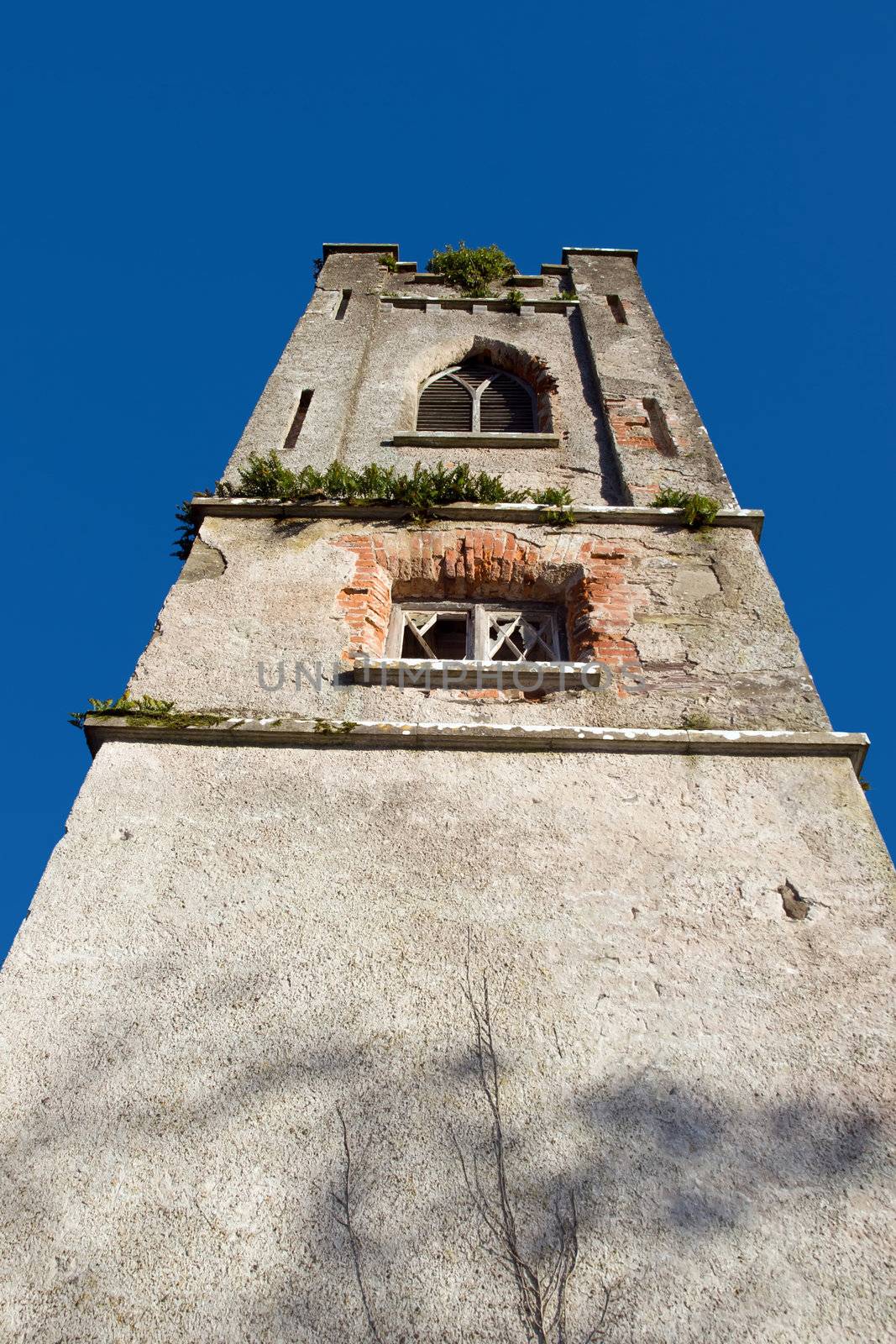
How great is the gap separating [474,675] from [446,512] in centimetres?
152

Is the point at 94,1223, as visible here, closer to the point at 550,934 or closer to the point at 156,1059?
the point at 156,1059

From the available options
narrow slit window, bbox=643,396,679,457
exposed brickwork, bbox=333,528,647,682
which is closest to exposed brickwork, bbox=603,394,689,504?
narrow slit window, bbox=643,396,679,457

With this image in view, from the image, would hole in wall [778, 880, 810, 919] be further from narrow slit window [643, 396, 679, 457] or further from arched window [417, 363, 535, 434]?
arched window [417, 363, 535, 434]

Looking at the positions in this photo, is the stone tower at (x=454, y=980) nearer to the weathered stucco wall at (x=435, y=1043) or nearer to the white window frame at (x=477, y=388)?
the weathered stucco wall at (x=435, y=1043)

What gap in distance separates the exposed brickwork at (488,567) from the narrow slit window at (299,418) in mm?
1745

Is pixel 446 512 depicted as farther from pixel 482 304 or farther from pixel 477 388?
pixel 482 304

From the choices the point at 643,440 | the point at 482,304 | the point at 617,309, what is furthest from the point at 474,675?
the point at 482,304

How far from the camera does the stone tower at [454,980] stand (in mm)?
2955

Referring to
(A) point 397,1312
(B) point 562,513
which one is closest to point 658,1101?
(A) point 397,1312

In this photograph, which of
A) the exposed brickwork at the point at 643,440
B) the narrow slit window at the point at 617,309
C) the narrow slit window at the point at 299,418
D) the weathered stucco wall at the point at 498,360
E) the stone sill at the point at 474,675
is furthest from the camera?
the narrow slit window at the point at 617,309

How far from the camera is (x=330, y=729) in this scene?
470cm

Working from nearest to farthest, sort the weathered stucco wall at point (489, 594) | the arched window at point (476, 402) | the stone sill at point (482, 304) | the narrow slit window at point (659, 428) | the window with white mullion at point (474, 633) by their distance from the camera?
the weathered stucco wall at point (489, 594) → the window with white mullion at point (474, 633) → the narrow slit window at point (659, 428) → the arched window at point (476, 402) → the stone sill at point (482, 304)

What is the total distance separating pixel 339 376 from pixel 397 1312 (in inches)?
280

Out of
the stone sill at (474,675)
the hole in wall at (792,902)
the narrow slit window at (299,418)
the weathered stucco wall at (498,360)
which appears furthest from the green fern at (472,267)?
the hole in wall at (792,902)
